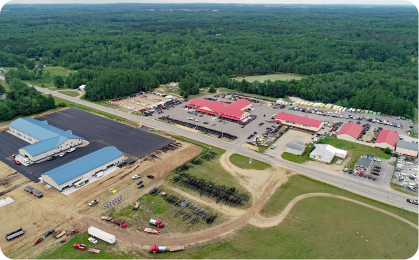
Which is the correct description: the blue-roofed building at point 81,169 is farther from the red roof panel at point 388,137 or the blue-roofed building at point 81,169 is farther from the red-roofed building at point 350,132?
the red roof panel at point 388,137

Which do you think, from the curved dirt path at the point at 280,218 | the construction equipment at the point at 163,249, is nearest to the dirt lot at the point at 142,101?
the construction equipment at the point at 163,249

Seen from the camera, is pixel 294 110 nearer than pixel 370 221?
No

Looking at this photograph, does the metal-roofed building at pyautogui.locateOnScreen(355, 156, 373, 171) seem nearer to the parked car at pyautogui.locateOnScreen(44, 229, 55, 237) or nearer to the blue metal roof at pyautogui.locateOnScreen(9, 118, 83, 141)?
the parked car at pyautogui.locateOnScreen(44, 229, 55, 237)

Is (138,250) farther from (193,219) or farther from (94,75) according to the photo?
(94,75)

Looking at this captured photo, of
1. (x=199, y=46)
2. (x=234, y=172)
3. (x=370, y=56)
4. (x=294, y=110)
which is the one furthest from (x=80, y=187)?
(x=370, y=56)

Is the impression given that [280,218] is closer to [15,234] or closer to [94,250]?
[94,250]

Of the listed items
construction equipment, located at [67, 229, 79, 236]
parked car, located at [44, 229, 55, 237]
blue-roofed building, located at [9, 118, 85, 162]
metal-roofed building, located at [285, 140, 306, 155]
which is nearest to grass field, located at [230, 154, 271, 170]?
metal-roofed building, located at [285, 140, 306, 155]
